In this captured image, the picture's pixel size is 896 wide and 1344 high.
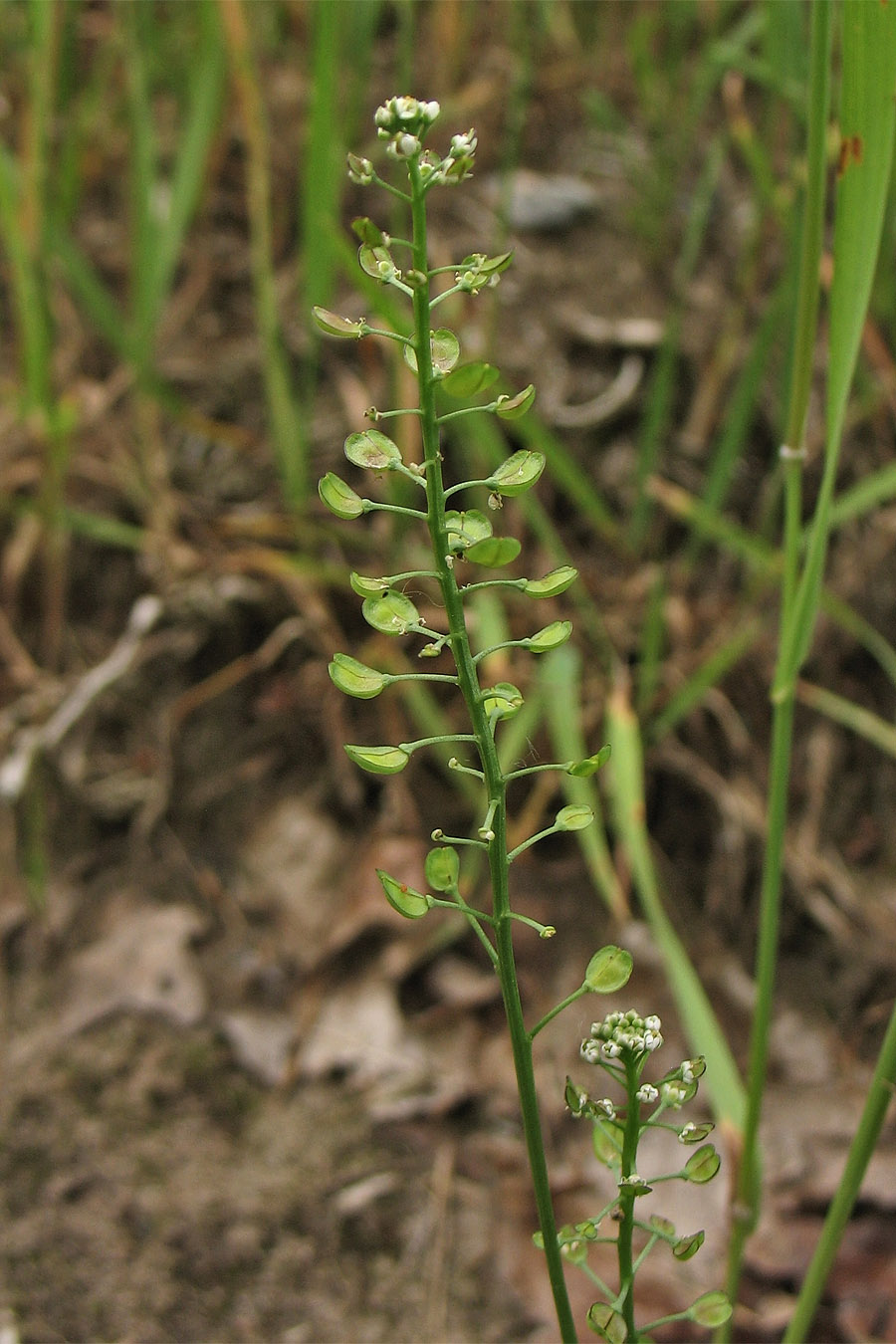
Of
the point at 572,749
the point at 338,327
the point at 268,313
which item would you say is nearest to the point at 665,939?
the point at 572,749

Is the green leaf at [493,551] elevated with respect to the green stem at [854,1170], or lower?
elevated

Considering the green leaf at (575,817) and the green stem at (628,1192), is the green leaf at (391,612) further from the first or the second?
the green stem at (628,1192)

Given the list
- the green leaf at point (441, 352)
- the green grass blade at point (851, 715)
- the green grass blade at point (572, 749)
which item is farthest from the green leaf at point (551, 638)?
the green grass blade at point (851, 715)

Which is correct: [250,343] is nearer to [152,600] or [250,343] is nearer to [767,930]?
[152,600]

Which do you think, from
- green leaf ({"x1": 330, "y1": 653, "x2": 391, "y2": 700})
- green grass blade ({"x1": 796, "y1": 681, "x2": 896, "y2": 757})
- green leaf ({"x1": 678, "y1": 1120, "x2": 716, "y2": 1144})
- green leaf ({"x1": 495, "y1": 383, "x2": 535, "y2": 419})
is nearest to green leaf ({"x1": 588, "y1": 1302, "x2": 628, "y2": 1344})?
green leaf ({"x1": 678, "y1": 1120, "x2": 716, "y2": 1144})

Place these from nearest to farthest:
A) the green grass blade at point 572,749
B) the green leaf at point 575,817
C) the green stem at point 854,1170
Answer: the green leaf at point 575,817 → the green stem at point 854,1170 → the green grass blade at point 572,749

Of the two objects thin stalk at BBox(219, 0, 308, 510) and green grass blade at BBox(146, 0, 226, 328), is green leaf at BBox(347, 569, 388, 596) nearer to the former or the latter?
thin stalk at BBox(219, 0, 308, 510)
